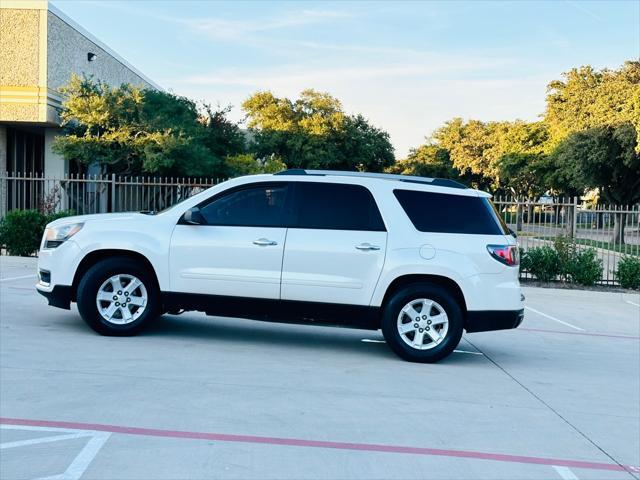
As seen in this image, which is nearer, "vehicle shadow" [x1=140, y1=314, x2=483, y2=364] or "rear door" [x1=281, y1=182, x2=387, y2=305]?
"rear door" [x1=281, y1=182, x2=387, y2=305]

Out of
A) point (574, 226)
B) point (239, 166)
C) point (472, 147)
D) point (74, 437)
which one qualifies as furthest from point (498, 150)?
point (74, 437)

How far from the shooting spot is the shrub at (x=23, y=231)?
1812cm

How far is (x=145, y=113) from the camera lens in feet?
103

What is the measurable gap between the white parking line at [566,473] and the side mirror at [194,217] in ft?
15.6

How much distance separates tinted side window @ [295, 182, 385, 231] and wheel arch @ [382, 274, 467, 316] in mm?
620

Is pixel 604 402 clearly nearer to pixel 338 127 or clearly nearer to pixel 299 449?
pixel 299 449

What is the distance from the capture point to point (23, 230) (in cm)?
1816

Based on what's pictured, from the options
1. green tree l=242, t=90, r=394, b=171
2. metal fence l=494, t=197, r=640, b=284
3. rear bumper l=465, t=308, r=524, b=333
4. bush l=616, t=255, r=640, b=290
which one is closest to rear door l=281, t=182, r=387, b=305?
rear bumper l=465, t=308, r=524, b=333

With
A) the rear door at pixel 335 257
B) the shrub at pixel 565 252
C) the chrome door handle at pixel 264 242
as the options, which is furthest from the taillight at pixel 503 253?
the shrub at pixel 565 252

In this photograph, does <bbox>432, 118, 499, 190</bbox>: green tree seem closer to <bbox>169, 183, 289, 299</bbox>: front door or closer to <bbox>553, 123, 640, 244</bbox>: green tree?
<bbox>553, 123, 640, 244</bbox>: green tree

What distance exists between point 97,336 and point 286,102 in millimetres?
48727

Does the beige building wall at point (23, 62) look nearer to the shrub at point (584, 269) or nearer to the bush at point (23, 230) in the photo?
the bush at point (23, 230)

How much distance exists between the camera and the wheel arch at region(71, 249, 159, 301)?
849 centimetres

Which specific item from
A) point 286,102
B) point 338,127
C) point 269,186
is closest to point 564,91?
point 338,127
